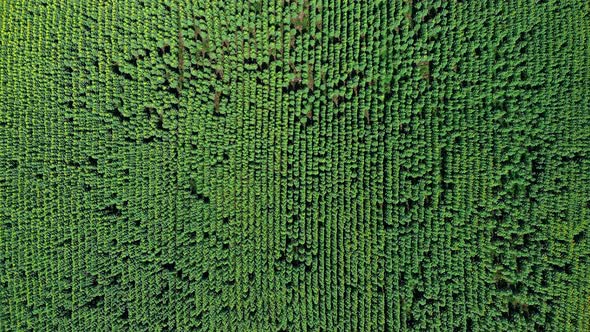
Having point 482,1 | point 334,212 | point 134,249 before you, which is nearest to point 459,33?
point 482,1

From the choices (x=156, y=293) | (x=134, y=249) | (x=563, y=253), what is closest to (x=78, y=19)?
(x=134, y=249)

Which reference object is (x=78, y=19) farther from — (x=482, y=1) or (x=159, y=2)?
(x=482, y=1)

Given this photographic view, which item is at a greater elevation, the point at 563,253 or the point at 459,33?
the point at 459,33

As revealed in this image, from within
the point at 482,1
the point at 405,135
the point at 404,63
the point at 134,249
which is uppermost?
the point at 482,1

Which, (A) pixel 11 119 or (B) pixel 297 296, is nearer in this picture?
(B) pixel 297 296

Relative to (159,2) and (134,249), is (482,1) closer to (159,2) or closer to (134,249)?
(159,2)

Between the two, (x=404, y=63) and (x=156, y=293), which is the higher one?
(x=404, y=63)
